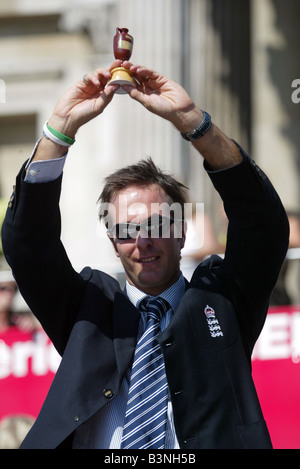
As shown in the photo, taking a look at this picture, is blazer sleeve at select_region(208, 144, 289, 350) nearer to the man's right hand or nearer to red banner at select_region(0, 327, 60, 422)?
the man's right hand

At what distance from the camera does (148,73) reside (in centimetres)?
306

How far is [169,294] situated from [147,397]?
0.39m

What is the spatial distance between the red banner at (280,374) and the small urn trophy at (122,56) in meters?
2.46

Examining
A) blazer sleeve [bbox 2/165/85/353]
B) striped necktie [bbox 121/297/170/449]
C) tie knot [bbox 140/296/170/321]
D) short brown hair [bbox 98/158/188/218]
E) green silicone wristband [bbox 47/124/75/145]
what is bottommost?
striped necktie [bbox 121/297/170/449]

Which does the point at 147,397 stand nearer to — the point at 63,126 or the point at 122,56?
the point at 63,126

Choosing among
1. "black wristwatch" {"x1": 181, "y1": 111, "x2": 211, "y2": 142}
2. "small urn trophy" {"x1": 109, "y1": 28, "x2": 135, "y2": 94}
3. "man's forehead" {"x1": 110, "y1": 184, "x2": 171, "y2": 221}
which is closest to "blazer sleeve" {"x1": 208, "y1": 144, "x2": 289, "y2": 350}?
"black wristwatch" {"x1": 181, "y1": 111, "x2": 211, "y2": 142}

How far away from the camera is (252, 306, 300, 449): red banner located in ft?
16.5

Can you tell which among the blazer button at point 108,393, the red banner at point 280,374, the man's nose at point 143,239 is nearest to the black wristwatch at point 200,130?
the man's nose at point 143,239

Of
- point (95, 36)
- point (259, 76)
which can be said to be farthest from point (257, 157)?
point (95, 36)

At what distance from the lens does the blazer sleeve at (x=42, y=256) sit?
3.04 m

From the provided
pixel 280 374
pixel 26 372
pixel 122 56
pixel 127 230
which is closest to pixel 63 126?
pixel 122 56

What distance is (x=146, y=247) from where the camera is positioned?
3.13 meters

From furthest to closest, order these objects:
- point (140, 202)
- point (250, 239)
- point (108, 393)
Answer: point (140, 202) < point (250, 239) < point (108, 393)

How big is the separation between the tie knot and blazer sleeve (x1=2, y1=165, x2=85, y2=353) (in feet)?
0.77
